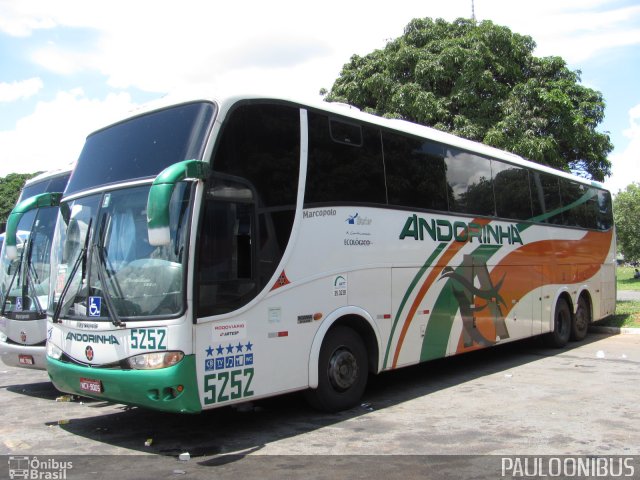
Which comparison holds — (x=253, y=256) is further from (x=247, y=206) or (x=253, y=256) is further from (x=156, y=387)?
(x=156, y=387)

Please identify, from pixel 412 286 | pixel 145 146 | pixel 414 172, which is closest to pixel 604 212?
pixel 414 172

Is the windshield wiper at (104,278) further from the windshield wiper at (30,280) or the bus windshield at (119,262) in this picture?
the windshield wiper at (30,280)

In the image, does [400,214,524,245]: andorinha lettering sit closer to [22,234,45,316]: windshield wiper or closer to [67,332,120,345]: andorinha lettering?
[67,332,120,345]: andorinha lettering

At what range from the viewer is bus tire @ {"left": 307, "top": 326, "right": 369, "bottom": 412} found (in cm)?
689

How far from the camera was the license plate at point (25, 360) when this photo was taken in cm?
818

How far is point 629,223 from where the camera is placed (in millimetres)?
43188

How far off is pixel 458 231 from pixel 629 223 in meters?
39.5

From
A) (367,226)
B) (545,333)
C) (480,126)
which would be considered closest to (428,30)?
(480,126)

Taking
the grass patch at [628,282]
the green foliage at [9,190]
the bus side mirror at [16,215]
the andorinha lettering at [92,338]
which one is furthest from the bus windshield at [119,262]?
the green foliage at [9,190]

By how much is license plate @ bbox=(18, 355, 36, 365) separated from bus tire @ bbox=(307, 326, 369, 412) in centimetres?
401

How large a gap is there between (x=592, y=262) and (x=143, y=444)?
11.9m

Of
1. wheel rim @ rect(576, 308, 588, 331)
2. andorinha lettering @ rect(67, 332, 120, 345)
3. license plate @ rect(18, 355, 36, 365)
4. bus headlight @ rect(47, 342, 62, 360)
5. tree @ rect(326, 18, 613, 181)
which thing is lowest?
wheel rim @ rect(576, 308, 588, 331)

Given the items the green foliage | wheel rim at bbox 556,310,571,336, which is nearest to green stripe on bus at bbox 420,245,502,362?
wheel rim at bbox 556,310,571,336

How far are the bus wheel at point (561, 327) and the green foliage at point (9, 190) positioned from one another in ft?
160
